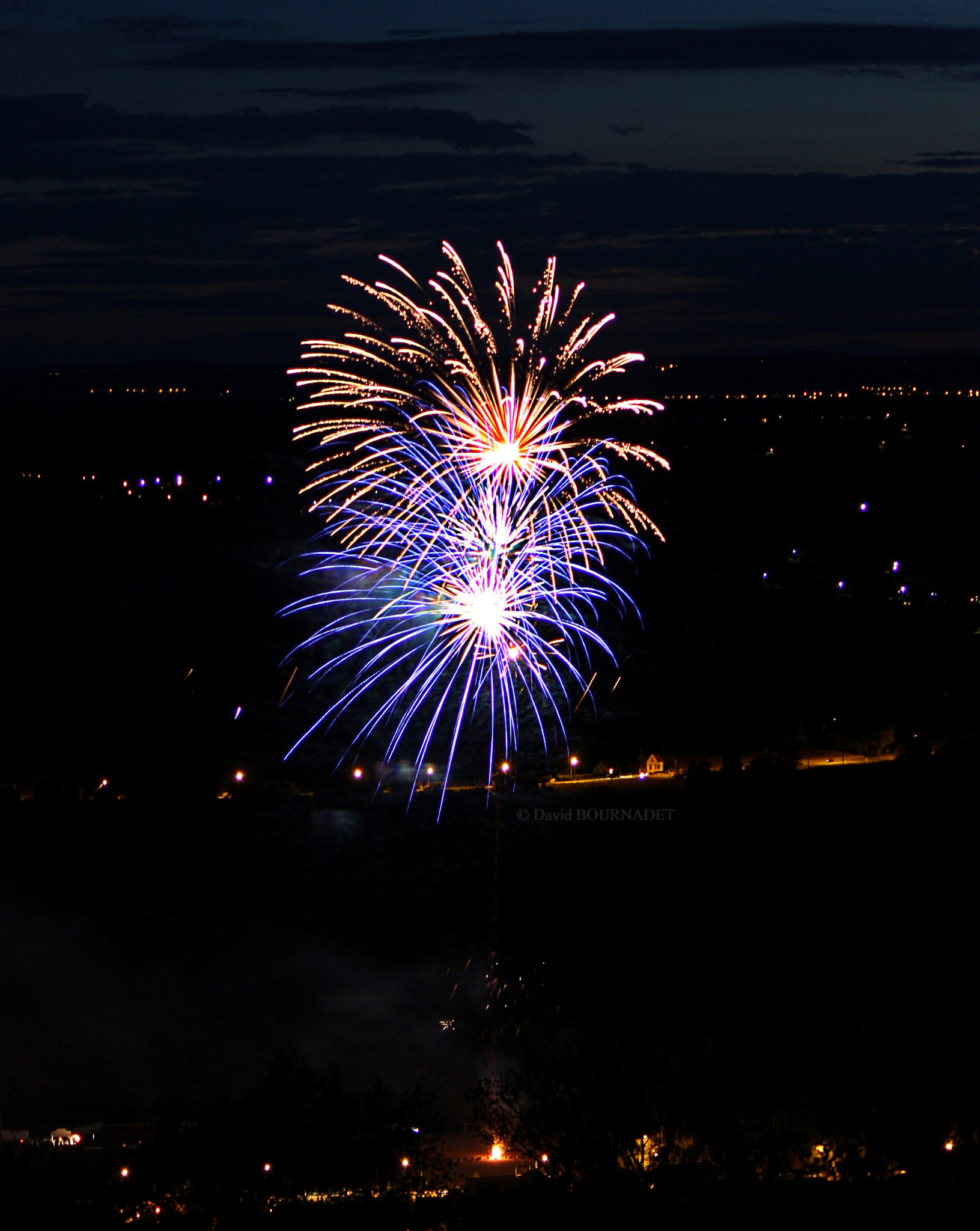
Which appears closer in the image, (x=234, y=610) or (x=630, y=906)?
(x=630, y=906)

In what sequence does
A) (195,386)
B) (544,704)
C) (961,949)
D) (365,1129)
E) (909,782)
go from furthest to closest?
(195,386) < (544,704) < (909,782) < (961,949) < (365,1129)

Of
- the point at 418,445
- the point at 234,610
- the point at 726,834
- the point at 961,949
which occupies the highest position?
the point at 234,610

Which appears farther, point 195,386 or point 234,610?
point 195,386

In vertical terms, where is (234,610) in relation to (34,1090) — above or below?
above

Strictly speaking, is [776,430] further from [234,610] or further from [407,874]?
[407,874]

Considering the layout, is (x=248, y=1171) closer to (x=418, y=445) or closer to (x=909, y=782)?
(x=418, y=445)

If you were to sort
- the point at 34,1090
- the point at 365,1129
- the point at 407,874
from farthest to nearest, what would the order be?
the point at 407,874 → the point at 34,1090 → the point at 365,1129

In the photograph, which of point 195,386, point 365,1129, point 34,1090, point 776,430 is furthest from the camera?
point 195,386

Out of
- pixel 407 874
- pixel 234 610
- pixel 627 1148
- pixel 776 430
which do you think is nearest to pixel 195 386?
pixel 776 430

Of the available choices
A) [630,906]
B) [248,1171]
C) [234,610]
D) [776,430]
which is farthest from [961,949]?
[776,430]
